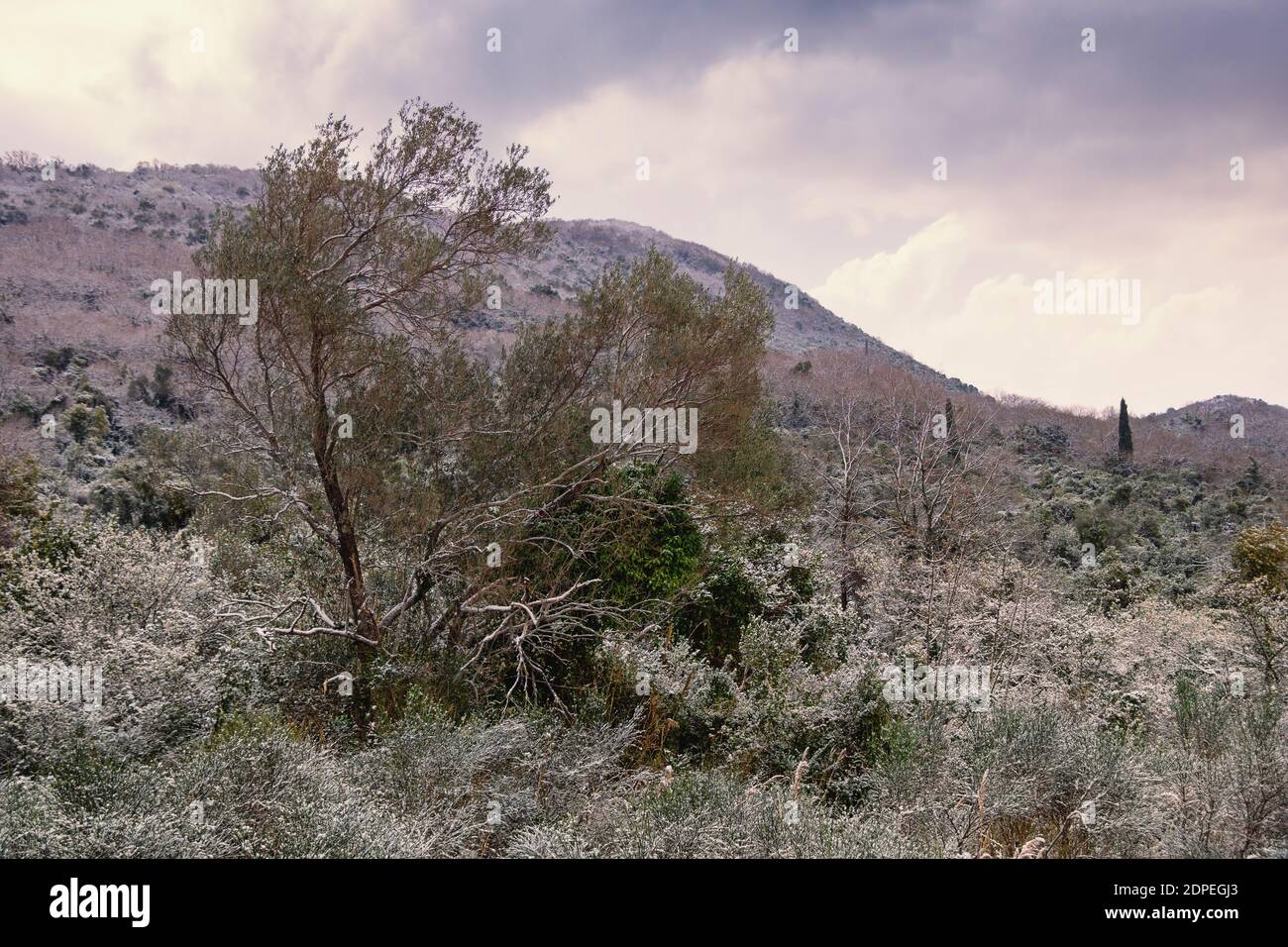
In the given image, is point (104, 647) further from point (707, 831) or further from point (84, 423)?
point (84, 423)

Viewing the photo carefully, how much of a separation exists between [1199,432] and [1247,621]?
3615cm

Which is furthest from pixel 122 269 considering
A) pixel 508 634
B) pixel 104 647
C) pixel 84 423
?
pixel 508 634

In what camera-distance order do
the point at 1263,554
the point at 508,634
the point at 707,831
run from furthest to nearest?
the point at 1263,554
the point at 508,634
the point at 707,831

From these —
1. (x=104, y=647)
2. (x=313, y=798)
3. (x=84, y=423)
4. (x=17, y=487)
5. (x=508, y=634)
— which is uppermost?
(x=84, y=423)

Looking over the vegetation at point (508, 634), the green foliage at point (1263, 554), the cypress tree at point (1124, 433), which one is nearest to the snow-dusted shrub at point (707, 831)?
the vegetation at point (508, 634)

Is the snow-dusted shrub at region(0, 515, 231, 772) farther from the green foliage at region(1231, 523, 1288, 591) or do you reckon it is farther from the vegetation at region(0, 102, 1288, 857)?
the green foliage at region(1231, 523, 1288, 591)

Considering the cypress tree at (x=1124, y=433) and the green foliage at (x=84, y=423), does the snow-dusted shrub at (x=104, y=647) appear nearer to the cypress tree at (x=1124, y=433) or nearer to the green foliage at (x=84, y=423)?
the green foliage at (x=84, y=423)

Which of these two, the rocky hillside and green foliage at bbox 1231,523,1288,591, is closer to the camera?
green foliage at bbox 1231,523,1288,591

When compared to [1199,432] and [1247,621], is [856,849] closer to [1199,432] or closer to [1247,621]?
[1247,621]

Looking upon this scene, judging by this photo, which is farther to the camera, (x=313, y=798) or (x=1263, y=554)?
(x=1263, y=554)

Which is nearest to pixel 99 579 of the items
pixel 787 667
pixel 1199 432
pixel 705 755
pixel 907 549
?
pixel 705 755

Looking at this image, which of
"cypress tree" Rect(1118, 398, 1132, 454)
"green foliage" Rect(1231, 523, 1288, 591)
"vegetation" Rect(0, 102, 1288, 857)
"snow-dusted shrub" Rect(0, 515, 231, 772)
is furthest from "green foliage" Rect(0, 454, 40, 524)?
"cypress tree" Rect(1118, 398, 1132, 454)

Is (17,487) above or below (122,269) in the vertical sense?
below

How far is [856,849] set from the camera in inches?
157
